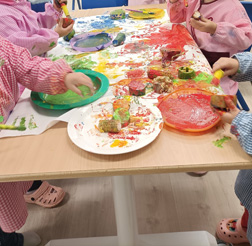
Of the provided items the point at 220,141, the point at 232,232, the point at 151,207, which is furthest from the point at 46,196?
the point at 220,141

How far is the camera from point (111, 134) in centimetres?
76

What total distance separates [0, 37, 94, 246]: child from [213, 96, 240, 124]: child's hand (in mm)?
433

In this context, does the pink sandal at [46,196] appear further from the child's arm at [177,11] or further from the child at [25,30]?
the child's arm at [177,11]

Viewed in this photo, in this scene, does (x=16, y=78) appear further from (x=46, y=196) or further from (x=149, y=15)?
(x=149, y=15)

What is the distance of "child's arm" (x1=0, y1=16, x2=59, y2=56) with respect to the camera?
1.12 metres

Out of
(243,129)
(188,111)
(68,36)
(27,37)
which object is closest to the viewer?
(243,129)

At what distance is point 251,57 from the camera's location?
3.10 feet

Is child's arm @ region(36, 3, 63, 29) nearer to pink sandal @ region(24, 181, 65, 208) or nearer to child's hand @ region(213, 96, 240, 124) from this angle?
pink sandal @ region(24, 181, 65, 208)

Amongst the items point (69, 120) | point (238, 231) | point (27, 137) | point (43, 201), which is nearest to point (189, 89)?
point (69, 120)

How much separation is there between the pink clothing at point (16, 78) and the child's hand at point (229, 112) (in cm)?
50

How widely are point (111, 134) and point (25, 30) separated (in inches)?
30.7

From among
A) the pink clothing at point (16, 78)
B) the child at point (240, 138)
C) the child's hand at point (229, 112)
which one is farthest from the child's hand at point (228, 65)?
the pink clothing at point (16, 78)

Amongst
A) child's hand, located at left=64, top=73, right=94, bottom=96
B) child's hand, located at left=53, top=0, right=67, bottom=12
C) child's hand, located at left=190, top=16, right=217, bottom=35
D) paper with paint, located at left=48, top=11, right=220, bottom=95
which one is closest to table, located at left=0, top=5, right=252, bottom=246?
child's hand, located at left=64, top=73, right=94, bottom=96

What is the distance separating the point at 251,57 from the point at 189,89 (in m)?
0.26
